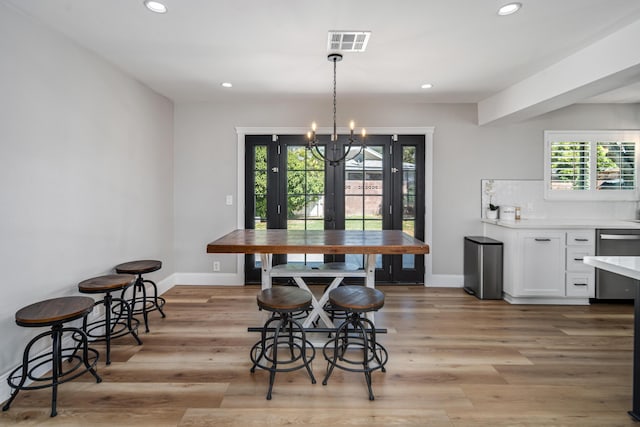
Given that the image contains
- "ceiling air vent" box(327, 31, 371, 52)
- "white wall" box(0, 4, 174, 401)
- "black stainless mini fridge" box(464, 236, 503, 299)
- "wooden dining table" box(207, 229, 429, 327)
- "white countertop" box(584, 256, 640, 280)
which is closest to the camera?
"white countertop" box(584, 256, 640, 280)

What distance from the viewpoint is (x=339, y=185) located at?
4516 millimetres

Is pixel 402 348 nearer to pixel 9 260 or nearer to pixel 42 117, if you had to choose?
pixel 9 260

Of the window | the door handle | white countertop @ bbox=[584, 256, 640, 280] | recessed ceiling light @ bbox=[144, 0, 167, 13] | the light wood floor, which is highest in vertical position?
recessed ceiling light @ bbox=[144, 0, 167, 13]

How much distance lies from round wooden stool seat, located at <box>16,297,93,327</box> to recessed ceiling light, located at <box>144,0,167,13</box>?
76.3 inches

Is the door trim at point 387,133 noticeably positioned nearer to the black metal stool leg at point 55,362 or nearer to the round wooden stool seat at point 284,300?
the round wooden stool seat at point 284,300

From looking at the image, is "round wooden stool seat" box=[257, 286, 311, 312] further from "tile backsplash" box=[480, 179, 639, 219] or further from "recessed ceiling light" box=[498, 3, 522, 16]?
"tile backsplash" box=[480, 179, 639, 219]

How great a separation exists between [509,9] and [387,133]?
229 centimetres

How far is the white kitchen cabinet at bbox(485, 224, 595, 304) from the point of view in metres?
3.79

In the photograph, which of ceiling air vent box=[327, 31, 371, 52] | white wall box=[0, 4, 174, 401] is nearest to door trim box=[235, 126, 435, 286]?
white wall box=[0, 4, 174, 401]

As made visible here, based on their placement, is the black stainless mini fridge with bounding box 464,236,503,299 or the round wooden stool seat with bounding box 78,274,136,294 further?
the black stainless mini fridge with bounding box 464,236,503,299

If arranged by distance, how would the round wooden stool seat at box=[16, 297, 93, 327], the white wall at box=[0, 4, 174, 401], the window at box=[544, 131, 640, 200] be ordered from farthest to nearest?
the window at box=[544, 131, 640, 200] → the white wall at box=[0, 4, 174, 401] → the round wooden stool seat at box=[16, 297, 93, 327]

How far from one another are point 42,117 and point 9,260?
99 cm

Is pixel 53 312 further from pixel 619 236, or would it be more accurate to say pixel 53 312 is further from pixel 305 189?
pixel 619 236

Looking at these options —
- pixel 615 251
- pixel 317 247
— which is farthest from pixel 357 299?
pixel 615 251
